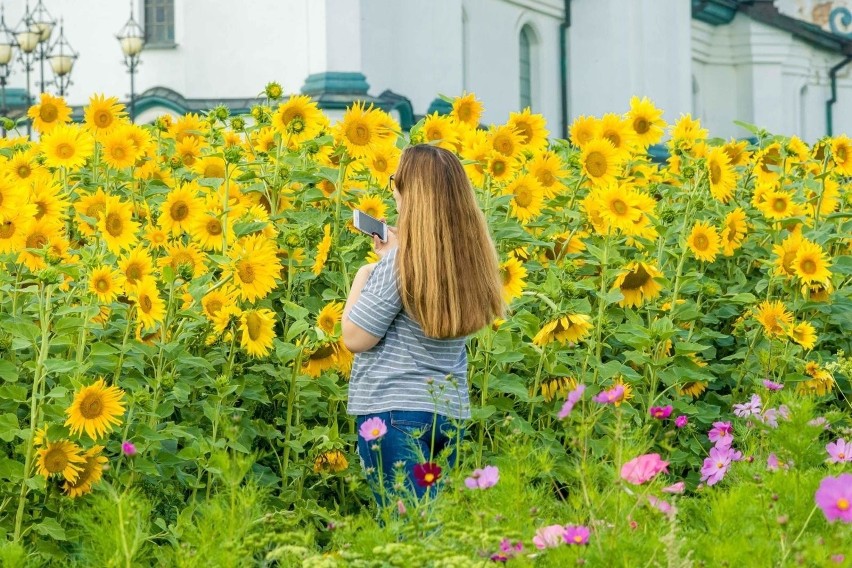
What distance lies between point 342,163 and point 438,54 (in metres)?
15.0

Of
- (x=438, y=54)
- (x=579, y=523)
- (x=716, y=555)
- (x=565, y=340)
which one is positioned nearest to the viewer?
(x=716, y=555)

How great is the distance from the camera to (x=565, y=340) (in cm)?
482

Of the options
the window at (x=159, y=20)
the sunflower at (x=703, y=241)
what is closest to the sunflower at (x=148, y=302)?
the sunflower at (x=703, y=241)

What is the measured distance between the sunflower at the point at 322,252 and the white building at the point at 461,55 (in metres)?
13.0

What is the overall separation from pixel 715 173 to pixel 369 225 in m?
1.95

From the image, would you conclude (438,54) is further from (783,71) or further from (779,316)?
(779,316)

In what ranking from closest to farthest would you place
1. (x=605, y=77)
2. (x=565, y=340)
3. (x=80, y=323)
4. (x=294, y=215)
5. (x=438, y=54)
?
(x=80, y=323) → (x=565, y=340) → (x=294, y=215) → (x=438, y=54) → (x=605, y=77)

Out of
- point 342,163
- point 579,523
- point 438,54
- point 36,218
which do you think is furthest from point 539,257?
point 438,54

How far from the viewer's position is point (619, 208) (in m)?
5.18

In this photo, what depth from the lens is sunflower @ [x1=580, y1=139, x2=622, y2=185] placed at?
17.7 ft


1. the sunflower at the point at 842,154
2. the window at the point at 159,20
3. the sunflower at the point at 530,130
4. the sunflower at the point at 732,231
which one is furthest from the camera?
the window at the point at 159,20

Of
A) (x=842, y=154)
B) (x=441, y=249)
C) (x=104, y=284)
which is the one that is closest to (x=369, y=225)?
(x=441, y=249)

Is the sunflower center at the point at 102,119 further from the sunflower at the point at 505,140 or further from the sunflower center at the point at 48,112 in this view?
the sunflower at the point at 505,140

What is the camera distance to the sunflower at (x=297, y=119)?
16.7ft
